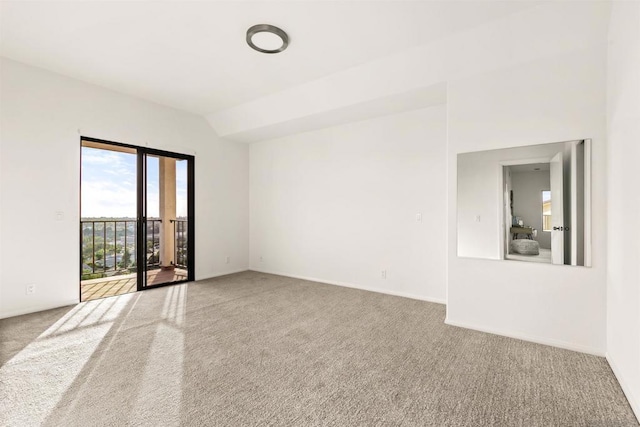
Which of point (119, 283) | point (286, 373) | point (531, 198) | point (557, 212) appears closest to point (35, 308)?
point (119, 283)

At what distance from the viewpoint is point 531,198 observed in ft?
9.22

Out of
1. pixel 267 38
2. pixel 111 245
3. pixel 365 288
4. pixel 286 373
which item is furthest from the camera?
pixel 111 245

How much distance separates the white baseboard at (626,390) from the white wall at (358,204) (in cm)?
174

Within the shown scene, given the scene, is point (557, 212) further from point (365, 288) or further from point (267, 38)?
point (267, 38)

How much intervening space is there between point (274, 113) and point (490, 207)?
311cm

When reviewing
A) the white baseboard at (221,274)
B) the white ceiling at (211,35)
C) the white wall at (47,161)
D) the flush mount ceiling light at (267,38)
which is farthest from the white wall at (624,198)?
the white wall at (47,161)

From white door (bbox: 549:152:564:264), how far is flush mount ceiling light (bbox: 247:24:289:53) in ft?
8.85

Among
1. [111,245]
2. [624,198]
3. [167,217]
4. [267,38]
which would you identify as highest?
[267,38]

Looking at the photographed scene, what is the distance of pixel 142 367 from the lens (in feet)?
7.28

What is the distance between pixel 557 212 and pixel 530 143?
0.65 meters

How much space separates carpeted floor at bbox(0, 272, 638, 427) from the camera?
1712 millimetres

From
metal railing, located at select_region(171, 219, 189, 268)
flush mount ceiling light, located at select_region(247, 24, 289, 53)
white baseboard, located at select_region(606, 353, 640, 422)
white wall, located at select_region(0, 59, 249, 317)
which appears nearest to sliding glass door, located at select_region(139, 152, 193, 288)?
metal railing, located at select_region(171, 219, 189, 268)

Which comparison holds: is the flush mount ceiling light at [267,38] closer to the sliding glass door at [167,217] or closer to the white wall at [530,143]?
the white wall at [530,143]

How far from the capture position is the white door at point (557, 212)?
8.66 ft
